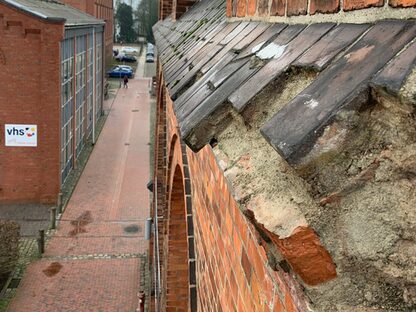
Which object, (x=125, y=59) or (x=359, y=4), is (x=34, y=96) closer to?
(x=359, y=4)

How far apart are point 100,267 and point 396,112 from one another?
12.5m

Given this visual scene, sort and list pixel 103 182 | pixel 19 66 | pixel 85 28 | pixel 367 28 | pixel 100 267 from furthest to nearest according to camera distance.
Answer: pixel 85 28 → pixel 103 182 → pixel 19 66 → pixel 100 267 → pixel 367 28

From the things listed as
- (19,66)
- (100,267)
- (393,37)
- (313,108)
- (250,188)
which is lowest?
(100,267)

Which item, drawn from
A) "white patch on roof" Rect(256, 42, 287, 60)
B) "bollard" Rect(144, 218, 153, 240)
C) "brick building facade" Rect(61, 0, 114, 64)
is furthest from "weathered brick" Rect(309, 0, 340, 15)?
"brick building facade" Rect(61, 0, 114, 64)

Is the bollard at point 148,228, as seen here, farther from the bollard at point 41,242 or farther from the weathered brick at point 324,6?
the weathered brick at point 324,6

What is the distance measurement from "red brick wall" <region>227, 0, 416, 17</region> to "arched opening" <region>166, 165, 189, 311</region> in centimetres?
405

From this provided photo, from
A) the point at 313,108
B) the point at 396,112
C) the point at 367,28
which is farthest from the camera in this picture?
the point at 367,28

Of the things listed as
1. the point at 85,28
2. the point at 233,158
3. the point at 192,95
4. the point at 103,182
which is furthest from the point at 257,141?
the point at 85,28

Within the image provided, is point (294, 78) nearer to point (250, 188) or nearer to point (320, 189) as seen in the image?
point (250, 188)

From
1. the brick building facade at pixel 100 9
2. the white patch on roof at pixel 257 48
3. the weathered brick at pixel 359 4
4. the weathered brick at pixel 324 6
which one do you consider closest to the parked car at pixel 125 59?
the brick building facade at pixel 100 9

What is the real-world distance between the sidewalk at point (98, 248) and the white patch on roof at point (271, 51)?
1020 cm

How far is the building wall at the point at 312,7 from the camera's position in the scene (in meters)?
1.08

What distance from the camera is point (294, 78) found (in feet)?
4.19

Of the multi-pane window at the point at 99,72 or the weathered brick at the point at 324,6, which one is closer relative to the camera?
the weathered brick at the point at 324,6
